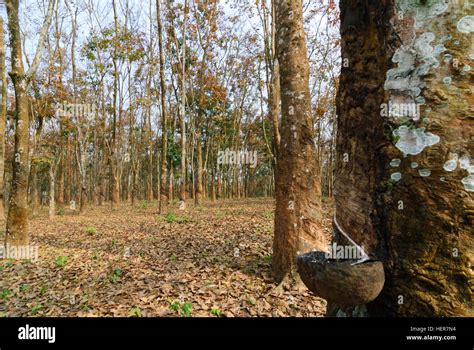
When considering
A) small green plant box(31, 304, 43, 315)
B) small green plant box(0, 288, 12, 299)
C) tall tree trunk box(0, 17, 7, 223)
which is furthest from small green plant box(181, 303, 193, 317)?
tall tree trunk box(0, 17, 7, 223)

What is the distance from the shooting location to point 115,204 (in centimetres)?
1967

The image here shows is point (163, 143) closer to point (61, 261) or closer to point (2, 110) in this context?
point (2, 110)

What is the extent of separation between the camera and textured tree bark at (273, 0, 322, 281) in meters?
4.21

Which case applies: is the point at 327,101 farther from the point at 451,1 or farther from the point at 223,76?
the point at 451,1

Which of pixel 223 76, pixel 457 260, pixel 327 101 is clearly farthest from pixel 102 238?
pixel 327 101

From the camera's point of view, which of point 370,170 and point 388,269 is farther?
point 370,170

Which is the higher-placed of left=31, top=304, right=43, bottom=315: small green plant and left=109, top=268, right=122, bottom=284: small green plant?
left=109, top=268, right=122, bottom=284: small green plant

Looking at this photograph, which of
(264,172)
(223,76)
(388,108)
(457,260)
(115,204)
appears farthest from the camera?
(264,172)

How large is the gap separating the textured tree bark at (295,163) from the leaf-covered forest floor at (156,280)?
623 mm

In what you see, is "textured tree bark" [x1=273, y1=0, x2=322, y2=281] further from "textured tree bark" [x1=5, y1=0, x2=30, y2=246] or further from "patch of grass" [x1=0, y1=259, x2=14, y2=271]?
"textured tree bark" [x1=5, y1=0, x2=30, y2=246]

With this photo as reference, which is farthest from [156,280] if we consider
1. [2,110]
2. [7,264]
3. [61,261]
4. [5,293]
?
[2,110]

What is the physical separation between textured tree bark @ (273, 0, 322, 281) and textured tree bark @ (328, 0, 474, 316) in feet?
8.13

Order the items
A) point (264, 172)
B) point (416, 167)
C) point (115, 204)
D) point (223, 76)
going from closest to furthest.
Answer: point (416, 167), point (115, 204), point (223, 76), point (264, 172)

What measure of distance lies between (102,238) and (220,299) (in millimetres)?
5890
